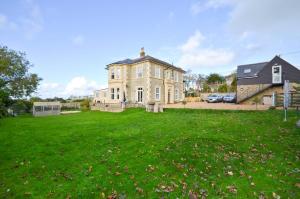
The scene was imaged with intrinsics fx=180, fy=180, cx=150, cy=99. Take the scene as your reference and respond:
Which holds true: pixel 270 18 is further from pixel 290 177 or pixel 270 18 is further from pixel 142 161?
pixel 142 161

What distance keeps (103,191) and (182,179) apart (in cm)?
197

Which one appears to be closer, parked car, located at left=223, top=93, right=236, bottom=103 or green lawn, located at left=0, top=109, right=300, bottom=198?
green lawn, located at left=0, top=109, right=300, bottom=198

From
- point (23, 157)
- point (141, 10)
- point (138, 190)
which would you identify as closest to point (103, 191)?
point (138, 190)

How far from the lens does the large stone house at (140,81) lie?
88.9 ft

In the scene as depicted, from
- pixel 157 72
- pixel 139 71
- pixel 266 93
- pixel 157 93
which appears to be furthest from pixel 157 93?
pixel 266 93

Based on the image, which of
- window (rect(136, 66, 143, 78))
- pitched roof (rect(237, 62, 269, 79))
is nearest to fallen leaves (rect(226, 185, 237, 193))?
window (rect(136, 66, 143, 78))

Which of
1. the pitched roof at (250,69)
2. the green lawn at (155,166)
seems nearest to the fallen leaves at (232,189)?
the green lawn at (155,166)

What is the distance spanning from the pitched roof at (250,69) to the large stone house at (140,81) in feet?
48.2

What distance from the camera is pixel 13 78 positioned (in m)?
26.0

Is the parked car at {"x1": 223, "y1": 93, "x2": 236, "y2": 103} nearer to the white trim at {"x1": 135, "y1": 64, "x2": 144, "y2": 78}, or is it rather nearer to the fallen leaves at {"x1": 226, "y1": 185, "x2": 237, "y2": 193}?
the white trim at {"x1": 135, "y1": 64, "x2": 144, "y2": 78}

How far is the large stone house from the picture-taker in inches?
1067

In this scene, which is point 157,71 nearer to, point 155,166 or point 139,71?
point 139,71

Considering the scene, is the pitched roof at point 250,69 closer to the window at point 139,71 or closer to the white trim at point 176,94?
the white trim at point 176,94

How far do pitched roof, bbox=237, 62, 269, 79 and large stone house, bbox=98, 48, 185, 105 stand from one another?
14.7m
